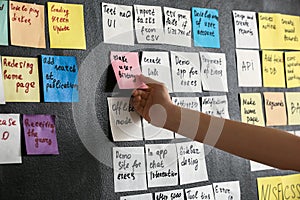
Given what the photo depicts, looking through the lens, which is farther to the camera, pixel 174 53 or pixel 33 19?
pixel 174 53

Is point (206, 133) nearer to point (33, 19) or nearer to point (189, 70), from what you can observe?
point (189, 70)

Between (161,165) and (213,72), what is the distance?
1.13 ft

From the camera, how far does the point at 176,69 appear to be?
5.52ft

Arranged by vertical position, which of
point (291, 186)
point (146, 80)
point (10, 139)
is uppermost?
point (146, 80)

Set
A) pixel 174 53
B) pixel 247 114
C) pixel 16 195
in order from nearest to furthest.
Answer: pixel 16 195 < pixel 174 53 < pixel 247 114

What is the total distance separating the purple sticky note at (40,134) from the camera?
1.39 meters

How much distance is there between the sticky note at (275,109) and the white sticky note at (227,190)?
0.80 feet

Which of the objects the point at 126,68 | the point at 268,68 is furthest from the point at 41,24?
the point at 268,68

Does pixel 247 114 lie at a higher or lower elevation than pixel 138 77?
lower

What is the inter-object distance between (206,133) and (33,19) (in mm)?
540

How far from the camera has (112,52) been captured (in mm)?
1553

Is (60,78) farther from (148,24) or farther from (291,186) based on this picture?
(291,186)

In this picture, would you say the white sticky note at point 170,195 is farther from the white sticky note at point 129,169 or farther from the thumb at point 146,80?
the thumb at point 146,80

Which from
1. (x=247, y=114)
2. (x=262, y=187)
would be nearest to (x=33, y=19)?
(x=247, y=114)
